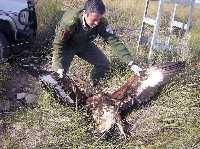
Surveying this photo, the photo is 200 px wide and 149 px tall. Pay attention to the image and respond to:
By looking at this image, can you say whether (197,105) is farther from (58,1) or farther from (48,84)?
(58,1)

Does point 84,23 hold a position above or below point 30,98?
above

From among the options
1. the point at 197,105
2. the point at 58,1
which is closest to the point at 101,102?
the point at 197,105

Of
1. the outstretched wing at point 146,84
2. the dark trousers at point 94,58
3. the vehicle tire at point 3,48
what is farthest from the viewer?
the vehicle tire at point 3,48

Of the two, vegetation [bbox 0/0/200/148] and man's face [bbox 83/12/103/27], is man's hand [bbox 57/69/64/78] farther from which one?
man's face [bbox 83/12/103/27]

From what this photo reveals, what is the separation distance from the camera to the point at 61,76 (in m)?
5.13

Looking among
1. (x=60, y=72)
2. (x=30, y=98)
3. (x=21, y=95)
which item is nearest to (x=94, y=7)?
(x=60, y=72)

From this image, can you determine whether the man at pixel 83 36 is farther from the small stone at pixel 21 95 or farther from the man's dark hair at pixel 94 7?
the small stone at pixel 21 95

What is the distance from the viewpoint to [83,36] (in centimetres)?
546

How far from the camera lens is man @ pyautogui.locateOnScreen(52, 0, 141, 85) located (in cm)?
504

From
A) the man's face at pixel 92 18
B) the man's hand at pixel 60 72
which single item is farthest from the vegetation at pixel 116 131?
the man's face at pixel 92 18

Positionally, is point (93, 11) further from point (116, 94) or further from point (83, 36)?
point (116, 94)

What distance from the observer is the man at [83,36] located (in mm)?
5043

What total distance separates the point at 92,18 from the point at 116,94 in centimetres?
93

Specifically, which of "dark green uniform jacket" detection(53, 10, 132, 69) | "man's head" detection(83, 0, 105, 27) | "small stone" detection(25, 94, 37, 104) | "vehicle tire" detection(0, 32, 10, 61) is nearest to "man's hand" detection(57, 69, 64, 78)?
"dark green uniform jacket" detection(53, 10, 132, 69)
